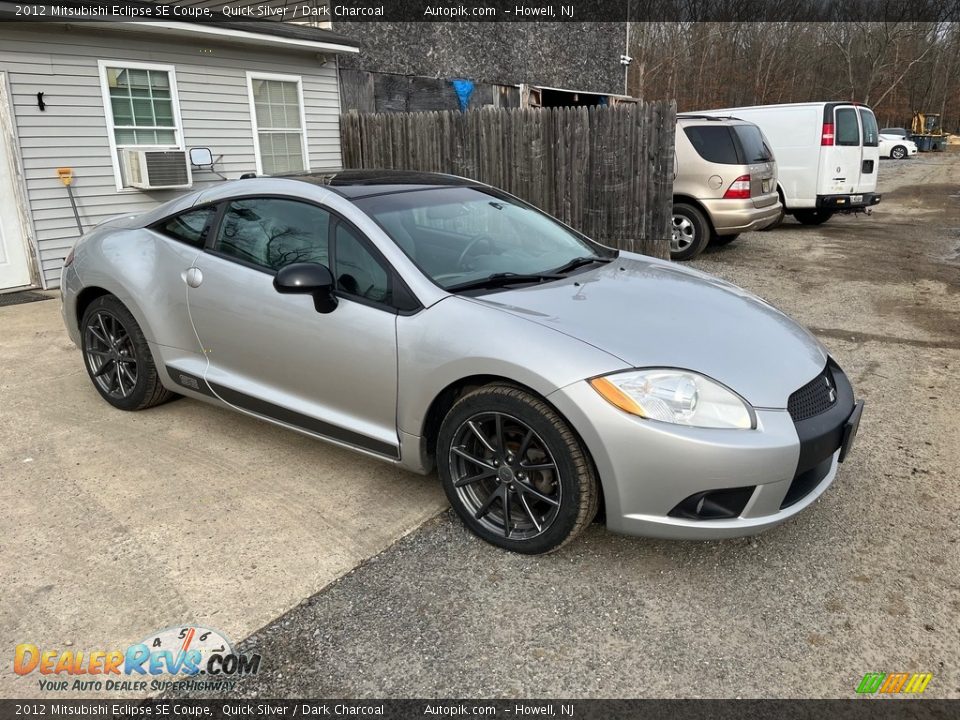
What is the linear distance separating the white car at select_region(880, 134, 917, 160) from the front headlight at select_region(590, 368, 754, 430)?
40.1m

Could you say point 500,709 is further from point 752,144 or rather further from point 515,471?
point 752,144

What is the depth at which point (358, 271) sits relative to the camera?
3.27 meters

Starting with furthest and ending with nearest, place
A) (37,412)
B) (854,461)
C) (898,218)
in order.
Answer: (898,218) → (37,412) → (854,461)

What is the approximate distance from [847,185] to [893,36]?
39.8m

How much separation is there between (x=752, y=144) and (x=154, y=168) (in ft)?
25.3

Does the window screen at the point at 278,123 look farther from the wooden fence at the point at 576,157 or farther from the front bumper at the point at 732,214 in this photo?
the front bumper at the point at 732,214

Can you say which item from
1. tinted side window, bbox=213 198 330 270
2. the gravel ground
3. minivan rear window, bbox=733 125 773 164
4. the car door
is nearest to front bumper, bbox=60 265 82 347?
the car door

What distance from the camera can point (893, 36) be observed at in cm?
4288

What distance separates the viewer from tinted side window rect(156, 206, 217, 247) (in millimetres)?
3902

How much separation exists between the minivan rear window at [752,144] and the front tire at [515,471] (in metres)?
7.91

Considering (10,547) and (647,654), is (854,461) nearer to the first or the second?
(647,654)

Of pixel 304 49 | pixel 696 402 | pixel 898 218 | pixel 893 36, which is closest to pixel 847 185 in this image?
pixel 898 218

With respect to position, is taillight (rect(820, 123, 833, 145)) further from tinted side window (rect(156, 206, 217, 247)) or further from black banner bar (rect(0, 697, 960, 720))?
black banner bar (rect(0, 697, 960, 720))

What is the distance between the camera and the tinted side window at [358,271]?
3178mm
